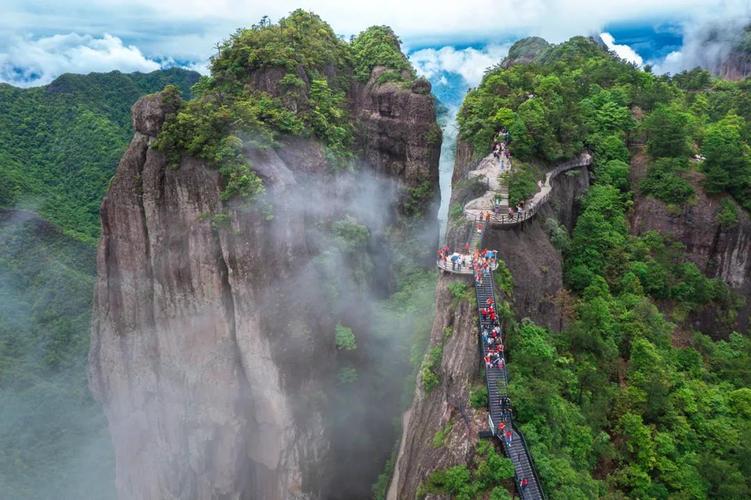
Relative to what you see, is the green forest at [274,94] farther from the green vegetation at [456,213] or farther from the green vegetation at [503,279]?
the green vegetation at [503,279]

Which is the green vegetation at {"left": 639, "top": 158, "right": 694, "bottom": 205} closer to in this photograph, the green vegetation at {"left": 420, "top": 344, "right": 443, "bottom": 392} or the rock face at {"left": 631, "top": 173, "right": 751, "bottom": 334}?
the rock face at {"left": 631, "top": 173, "right": 751, "bottom": 334}

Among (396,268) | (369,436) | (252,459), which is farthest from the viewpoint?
(396,268)

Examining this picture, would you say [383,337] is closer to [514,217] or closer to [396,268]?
[396,268]

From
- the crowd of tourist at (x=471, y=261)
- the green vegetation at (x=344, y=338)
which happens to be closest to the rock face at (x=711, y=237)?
the crowd of tourist at (x=471, y=261)

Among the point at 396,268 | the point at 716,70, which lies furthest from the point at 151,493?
the point at 716,70

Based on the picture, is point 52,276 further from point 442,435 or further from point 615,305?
point 615,305

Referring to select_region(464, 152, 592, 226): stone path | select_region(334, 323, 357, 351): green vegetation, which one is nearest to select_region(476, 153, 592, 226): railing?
select_region(464, 152, 592, 226): stone path

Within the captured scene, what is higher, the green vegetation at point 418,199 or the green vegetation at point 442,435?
the green vegetation at point 418,199
